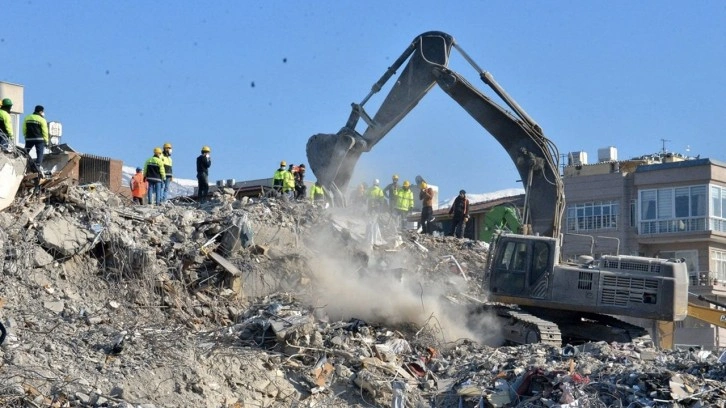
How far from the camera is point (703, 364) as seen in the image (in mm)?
13695

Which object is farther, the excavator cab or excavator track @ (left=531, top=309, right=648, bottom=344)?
excavator track @ (left=531, top=309, right=648, bottom=344)

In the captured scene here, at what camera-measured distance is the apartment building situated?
3950 centimetres

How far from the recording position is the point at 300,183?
2512 centimetres

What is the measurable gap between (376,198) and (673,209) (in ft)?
59.9

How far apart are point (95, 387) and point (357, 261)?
353 inches

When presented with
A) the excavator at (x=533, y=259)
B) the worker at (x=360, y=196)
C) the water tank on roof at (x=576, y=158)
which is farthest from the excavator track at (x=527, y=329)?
the water tank on roof at (x=576, y=158)

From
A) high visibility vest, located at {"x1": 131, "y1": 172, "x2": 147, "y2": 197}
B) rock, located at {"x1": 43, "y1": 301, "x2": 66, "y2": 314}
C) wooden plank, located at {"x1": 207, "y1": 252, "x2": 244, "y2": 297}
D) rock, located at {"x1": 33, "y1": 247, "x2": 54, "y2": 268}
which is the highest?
A: high visibility vest, located at {"x1": 131, "y1": 172, "x2": 147, "y2": 197}

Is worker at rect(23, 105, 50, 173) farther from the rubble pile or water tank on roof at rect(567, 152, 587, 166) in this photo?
water tank on roof at rect(567, 152, 587, 166)

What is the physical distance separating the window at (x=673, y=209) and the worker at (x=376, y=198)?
694 inches

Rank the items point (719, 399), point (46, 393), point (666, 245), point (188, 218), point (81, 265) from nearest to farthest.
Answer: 1. point (46, 393)
2. point (719, 399)
3. point (81, 265)
4. point (188, 218)
5. point (666, 245)

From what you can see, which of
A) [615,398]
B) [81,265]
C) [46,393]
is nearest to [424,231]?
[81,265]

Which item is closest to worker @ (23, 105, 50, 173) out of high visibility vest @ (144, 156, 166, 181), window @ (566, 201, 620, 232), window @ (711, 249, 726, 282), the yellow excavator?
high visibility vest @ (144, 156, 166, 181)

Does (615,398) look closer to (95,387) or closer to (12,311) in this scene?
(95,387)

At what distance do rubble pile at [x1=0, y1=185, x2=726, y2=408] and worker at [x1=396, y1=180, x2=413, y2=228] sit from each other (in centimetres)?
462
